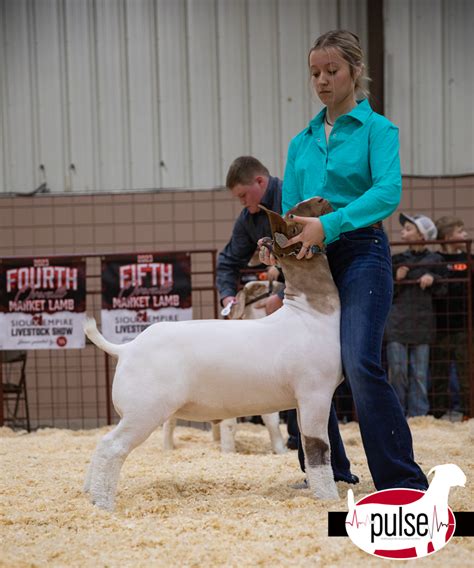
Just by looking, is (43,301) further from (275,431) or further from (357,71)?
(357,71)

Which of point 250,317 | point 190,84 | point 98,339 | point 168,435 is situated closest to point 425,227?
point 250,317

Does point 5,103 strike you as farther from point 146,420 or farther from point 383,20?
point 146,420

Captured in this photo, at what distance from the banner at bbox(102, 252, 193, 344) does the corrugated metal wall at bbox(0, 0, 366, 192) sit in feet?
6.65

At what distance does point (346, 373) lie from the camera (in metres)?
2.71

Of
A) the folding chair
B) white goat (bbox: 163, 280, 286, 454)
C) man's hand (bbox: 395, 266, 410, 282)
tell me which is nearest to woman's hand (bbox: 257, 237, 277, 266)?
white goat (bbox: 163, 280, 286, 454)

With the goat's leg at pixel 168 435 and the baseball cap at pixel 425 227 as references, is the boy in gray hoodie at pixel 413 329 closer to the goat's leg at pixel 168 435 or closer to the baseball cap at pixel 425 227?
the baseball cap at pixel 425 227

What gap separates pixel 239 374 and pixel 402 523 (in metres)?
0.82

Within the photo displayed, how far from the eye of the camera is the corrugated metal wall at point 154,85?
760cm

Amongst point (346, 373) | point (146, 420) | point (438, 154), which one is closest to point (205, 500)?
point (146, 420)

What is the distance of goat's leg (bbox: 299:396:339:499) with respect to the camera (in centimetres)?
273

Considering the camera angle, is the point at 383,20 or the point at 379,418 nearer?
the point at 379,418

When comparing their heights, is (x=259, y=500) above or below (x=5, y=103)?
below

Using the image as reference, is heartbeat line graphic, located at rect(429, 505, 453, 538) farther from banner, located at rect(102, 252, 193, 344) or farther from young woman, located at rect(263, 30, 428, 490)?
banner, located at rect(102, 252, 193, 344)

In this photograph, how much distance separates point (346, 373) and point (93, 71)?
19.1 ft
